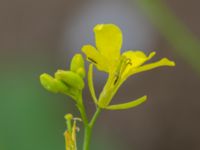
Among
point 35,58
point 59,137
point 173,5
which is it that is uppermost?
point 173,5

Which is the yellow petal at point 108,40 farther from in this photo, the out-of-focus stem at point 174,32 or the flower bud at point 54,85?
the out-of-focus stem at point 174,32

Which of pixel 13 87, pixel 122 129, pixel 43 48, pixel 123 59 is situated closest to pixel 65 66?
pixel 43 48

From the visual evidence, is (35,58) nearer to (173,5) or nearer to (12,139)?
(12,139)

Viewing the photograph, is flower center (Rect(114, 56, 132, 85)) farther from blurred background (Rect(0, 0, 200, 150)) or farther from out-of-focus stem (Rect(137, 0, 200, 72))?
blurred background (Rect(0, 0, 200, 150))

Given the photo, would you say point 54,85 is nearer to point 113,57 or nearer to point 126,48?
point 113,57

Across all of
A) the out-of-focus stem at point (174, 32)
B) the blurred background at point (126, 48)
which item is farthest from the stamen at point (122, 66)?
the blurred background at point (126, 48)
